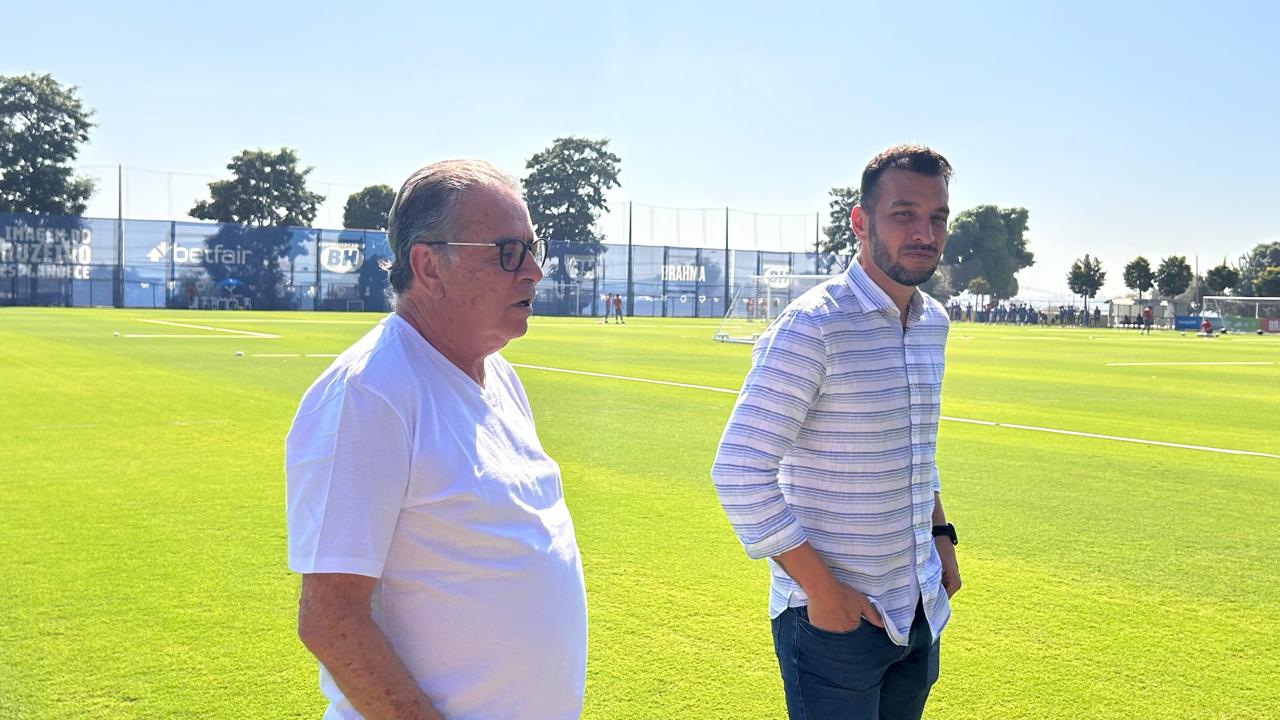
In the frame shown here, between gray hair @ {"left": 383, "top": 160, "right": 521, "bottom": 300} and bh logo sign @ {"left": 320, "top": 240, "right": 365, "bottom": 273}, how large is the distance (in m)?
67.3

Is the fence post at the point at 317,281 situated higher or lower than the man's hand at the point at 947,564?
Answer: higher

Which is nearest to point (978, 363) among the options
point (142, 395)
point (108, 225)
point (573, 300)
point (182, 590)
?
point (142, 395)

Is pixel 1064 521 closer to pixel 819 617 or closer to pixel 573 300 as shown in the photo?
pixel 819 617

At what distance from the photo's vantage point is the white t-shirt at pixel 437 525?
6.04 ft

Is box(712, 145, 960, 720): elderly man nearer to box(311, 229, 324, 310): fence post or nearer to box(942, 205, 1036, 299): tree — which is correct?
box(311, 229, 324, 310): fence post

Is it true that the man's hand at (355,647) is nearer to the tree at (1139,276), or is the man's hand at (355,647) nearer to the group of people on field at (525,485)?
the group of people on field at (525,485)

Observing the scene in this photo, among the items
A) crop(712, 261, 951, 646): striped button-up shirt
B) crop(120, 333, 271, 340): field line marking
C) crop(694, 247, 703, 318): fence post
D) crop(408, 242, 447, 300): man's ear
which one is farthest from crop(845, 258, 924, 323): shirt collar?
crop(694, 247, 703, 318): fence post

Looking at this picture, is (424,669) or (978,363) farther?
(978,363)

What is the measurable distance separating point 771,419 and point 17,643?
364cm

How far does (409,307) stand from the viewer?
2.19 metres

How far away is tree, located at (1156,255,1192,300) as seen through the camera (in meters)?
90.1

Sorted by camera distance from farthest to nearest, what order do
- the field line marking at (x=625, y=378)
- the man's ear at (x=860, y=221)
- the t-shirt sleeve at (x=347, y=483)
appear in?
the field line marking at (x=625, y=378) → the man's ear at (x=860, y=221) → the t-shirt sleeve at (x=347, y=483)

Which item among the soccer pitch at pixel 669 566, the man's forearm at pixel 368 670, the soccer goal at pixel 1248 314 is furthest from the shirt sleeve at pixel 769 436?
the soccer goal at pixel 1248 314

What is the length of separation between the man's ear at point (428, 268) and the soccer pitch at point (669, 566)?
7.64 ft
